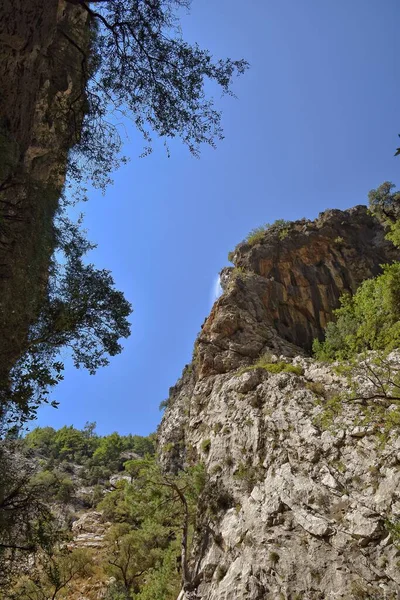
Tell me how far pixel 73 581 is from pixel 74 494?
72.0 feet

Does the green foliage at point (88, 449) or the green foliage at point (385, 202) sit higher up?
the green foliage at point (385, 202)

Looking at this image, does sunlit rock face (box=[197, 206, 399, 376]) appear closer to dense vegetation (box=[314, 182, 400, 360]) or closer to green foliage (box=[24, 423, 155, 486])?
dense vegetation (box=[314, 182, 400, 360])

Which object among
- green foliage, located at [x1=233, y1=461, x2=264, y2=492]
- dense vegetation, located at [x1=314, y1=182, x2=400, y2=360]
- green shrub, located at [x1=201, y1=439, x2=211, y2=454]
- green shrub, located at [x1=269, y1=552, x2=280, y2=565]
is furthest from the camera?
green shrub, located at [x1=201, y1=439, x2=211, y2=454]

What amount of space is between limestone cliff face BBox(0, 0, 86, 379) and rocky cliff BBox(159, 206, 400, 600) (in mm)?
10638

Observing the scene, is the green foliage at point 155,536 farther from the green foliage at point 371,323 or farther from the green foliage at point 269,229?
the green foliage at point 269,229

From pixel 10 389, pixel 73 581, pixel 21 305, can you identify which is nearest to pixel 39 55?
pixel 21 305

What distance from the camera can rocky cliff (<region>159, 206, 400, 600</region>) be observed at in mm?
10969

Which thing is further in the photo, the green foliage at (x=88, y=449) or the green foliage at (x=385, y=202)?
the green foliage at (x=88, y=449)

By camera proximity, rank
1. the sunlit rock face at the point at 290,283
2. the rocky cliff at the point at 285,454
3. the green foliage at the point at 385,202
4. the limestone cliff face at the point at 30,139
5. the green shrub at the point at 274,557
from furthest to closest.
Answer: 1. the green foliage at the point at 385,202
2. the sunlit rock face at the point at 290,283
3. the green shrub at the point at 274,557
4. the rocky cliff at the point at 285,454
5. the limestone cliff face at the point at 30,139

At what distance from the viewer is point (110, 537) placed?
81.3 ft

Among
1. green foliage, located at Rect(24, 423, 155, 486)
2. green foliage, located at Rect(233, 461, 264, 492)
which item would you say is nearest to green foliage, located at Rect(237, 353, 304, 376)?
green foliage, located at Rect(233, 461, 264, 492)

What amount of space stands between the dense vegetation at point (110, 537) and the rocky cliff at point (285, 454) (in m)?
2.12

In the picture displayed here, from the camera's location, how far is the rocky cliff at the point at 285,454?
11.0m

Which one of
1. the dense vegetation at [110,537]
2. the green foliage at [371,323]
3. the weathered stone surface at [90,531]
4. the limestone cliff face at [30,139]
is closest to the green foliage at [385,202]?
the green foliage at [371,323]
